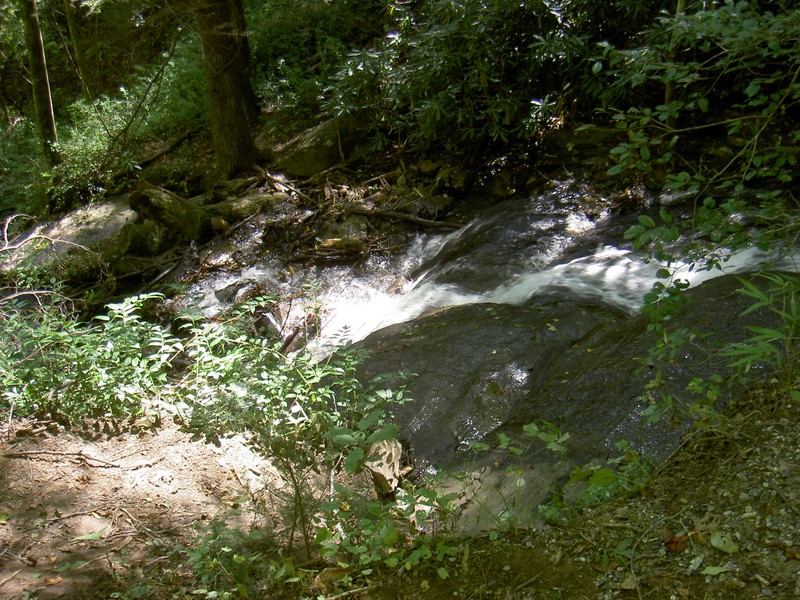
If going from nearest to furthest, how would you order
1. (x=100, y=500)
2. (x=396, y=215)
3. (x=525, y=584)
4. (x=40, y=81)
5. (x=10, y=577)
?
(x=525, y=584)
(x=10, y=577)
(x=100, y=500)
(x=396, y=215)
(x=40, y=81)

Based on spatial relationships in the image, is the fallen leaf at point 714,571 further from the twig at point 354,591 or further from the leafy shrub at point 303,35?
the leafy shrub at point 303,35

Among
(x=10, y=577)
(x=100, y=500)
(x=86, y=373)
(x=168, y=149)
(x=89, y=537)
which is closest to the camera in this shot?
(x=10, y=577)

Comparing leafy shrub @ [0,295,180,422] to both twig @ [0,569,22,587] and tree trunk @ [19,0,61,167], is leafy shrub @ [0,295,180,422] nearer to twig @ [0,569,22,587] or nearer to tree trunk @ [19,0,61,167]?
twig @ [0,569,22,587]

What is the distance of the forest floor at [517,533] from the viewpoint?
7.56ft

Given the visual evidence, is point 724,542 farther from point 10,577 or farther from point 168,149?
point 168,149

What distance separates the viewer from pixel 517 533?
9.47ft

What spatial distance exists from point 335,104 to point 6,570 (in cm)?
719

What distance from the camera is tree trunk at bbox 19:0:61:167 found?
10188 mm

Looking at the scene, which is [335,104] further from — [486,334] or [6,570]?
[6,570]

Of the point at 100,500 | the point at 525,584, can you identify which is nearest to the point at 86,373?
the point at 100,500

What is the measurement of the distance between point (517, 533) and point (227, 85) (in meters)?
8.42

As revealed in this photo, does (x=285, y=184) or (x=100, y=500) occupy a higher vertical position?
(x=285, y=184)

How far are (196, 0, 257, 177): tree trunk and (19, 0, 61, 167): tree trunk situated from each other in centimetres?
329

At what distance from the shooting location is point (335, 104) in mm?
8984
